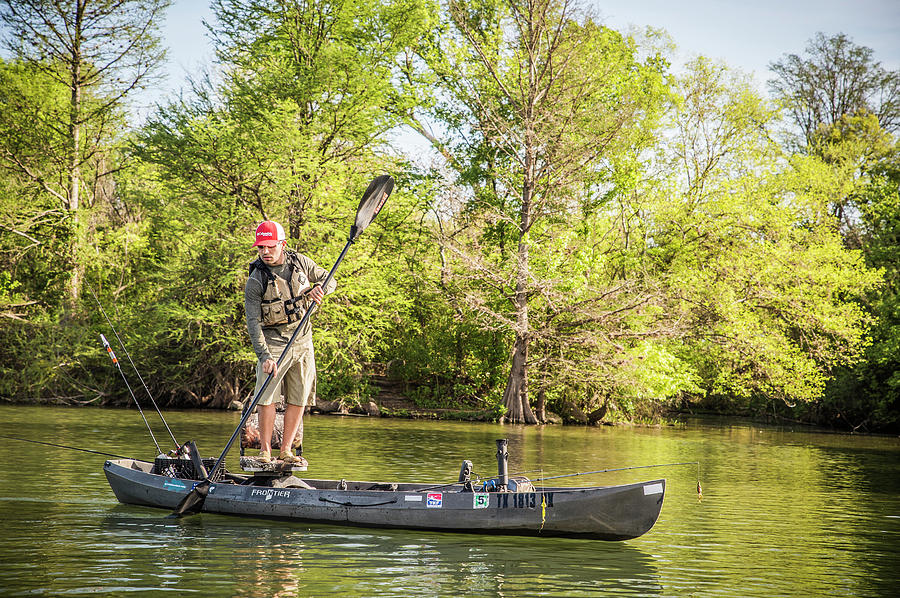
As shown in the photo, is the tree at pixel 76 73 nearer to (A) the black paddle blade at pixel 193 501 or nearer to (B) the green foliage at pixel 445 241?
(B) the green foliage at pixel 445 241

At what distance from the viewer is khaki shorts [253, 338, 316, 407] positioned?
842 centimetres

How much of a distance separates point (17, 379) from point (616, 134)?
18.4 m

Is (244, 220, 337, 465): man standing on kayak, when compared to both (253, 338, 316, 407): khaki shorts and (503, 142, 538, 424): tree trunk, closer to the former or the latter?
(253, 338, 316, 407): khaki shorts

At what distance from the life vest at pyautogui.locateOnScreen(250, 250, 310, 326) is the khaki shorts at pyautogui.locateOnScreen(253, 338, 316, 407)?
0.89 feet

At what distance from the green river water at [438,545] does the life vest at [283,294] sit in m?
1.96

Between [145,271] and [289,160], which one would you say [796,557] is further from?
[145,271]

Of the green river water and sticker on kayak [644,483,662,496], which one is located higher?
sticker on kayak [644,483,662,496]

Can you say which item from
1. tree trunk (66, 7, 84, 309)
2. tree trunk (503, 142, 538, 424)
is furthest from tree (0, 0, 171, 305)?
tree trunk (503, 142, 538, 424)

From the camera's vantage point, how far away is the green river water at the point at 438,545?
588 cm

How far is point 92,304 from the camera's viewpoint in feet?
86.0

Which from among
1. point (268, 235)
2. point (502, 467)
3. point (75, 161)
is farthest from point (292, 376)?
point (75, 161)

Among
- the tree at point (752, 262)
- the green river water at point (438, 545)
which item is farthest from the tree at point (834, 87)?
the green river water at point (438, 545)

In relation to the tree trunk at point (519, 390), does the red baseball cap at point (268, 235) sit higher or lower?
higher

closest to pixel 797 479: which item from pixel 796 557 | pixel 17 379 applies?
pixel 796 557
